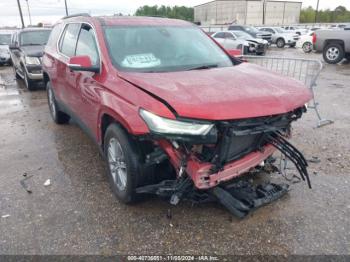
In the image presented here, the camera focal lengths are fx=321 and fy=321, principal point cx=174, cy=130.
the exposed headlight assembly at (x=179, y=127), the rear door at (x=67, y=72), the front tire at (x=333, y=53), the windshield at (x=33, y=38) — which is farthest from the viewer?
the front tire at (x=333, y=53)

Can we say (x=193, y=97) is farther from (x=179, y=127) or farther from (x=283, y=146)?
(x=283, y=146)

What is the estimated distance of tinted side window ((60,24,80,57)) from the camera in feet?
14.8

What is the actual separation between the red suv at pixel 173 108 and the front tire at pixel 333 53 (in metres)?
11.9

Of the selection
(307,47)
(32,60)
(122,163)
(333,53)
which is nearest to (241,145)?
(122,163)

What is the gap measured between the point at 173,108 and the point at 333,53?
1391 centimetres

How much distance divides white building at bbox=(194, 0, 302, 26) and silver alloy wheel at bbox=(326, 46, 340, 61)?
75824mm

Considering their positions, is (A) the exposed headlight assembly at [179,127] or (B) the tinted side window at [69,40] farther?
(B) the tinted side window at [69,40]

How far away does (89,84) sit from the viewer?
3670mm

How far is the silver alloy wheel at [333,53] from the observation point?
→ 45.8 ft

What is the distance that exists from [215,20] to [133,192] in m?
98.5

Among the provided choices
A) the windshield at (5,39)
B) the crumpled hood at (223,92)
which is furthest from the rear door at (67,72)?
the windshield at (5,39)

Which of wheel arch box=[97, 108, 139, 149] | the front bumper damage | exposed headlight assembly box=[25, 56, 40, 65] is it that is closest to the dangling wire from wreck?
the front bumper damage

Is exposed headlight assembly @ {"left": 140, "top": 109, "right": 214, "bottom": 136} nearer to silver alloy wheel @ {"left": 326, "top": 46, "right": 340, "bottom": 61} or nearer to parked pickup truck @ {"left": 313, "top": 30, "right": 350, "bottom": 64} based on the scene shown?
parked pickup truck @ {"left": 313, "top": 30, "right": 350, "bottom": 64}

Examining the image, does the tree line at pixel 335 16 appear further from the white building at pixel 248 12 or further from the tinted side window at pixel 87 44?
the tinted side window at pixel 87 44
